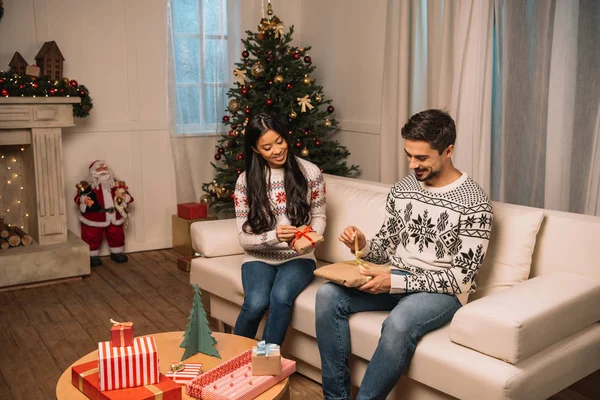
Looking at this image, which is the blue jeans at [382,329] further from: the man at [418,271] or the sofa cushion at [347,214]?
the sofa cushion at [347,214]

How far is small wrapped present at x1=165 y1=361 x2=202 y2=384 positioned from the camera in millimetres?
2121

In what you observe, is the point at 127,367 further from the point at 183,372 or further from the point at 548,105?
the point at 548,105

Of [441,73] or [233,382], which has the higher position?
[441,73]

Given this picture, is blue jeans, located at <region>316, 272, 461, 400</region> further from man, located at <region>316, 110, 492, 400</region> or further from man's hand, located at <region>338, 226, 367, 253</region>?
man's hand, located at <region>338, 226, 367, 253</region>

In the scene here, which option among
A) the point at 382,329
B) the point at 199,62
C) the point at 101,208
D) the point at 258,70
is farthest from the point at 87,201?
the point at 382,329

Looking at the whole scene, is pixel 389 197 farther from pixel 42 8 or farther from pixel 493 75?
pixel 42 8

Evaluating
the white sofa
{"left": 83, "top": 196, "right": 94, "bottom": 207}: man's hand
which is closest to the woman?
the white sofa

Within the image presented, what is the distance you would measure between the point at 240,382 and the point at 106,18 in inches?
136

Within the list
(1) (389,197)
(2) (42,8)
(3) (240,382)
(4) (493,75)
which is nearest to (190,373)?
(3) (240,382)

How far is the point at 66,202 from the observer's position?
4.78 metres

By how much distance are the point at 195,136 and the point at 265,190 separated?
92.3 inches

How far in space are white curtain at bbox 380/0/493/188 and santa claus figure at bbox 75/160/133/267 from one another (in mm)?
1865

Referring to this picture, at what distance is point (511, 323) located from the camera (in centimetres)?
204

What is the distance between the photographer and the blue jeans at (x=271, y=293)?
2.70 m
